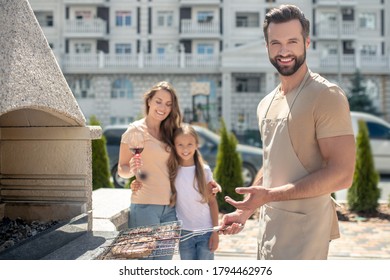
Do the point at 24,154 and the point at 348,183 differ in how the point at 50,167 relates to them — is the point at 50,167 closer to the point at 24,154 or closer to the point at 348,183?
the point at 24,154

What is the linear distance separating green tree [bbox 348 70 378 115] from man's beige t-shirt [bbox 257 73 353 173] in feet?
68.2

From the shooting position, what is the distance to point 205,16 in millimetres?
21375

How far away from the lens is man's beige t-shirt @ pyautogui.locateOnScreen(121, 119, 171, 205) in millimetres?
2732

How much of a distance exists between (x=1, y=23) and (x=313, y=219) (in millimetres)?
1528

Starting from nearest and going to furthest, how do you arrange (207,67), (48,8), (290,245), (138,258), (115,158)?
(290,245)
(138,258)
(115,158)
(48,8)
(207,67)

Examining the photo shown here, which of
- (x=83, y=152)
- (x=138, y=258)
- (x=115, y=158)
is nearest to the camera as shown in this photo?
(x=138, y=258)

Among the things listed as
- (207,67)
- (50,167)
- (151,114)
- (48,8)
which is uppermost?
(48,8)

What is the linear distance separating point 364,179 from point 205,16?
16.2 meters

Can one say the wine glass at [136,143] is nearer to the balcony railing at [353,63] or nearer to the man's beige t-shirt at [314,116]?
the man's beige t-shirt at [314,116]

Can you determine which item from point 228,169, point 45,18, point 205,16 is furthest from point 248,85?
point 228,169

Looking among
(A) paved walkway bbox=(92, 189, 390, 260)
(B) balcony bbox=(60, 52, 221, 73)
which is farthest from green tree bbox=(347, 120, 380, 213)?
(B) balcony bbox=(60, 52, 221, 73)

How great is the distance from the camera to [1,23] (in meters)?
2.11

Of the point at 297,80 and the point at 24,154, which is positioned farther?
the point at 24,154

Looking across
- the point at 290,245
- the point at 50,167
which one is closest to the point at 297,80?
the point at 290,245
